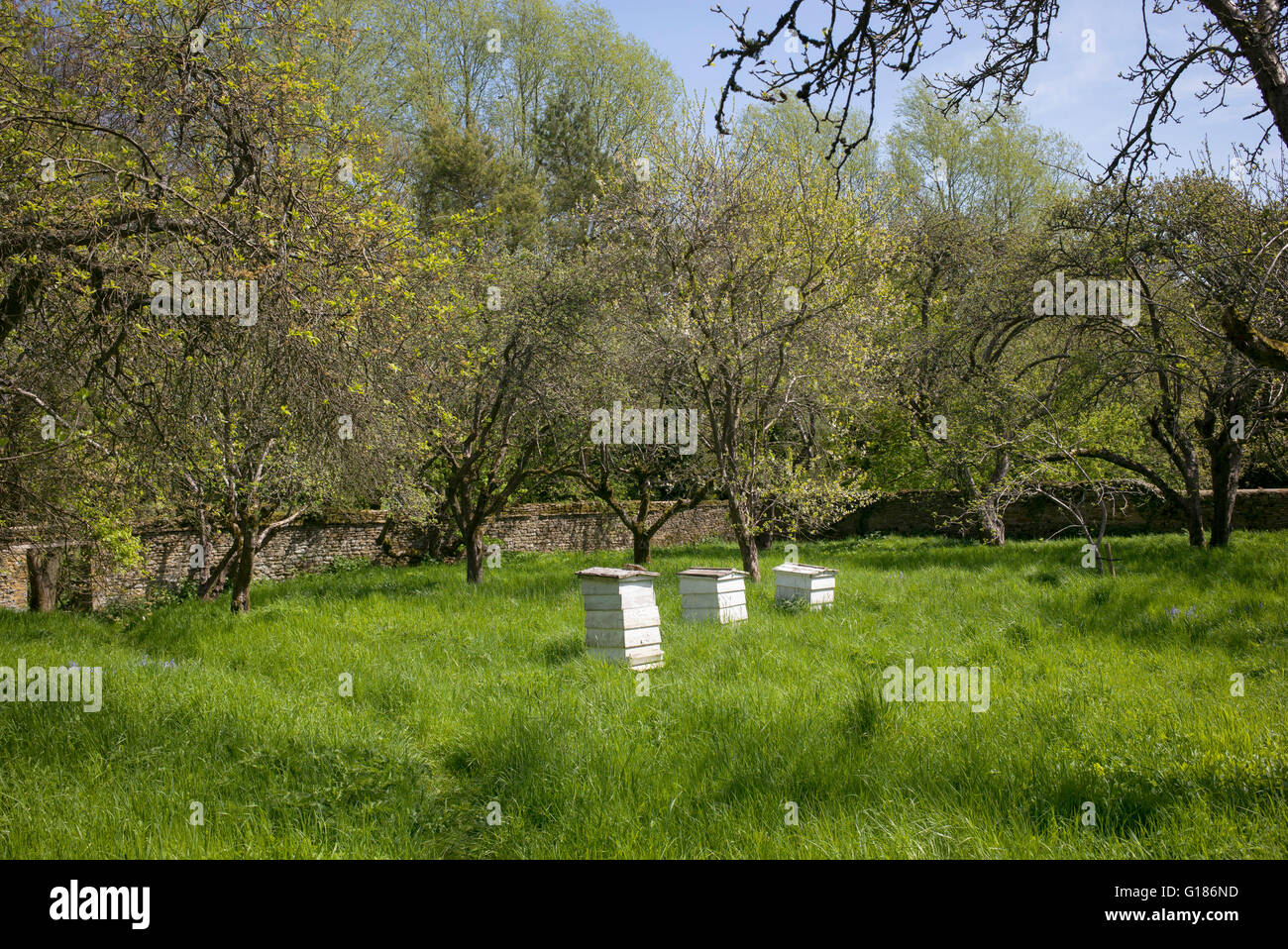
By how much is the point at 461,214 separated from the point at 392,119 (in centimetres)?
1734

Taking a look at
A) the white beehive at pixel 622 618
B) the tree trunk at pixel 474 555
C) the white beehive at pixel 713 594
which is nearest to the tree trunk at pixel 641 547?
the tree trunk at pixel 474 555

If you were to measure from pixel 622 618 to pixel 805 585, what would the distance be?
402 cm

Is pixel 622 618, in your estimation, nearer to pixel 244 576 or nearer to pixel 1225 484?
pixel 244 576

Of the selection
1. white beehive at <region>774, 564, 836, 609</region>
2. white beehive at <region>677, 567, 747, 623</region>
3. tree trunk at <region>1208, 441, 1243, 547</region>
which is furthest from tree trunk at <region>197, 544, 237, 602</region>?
tree trunk at <region>1208, 441, 1243, 547</region>

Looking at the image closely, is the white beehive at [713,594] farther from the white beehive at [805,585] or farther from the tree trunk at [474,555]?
the tree trunk at [474,555]

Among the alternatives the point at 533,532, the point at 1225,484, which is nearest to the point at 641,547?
the point at 533,532

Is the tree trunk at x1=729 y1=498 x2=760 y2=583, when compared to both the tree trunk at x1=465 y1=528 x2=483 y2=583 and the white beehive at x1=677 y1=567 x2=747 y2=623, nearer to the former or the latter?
the white beehive at x1=677 y1=567 x2=747 y2=623

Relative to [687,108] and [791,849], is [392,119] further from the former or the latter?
[791,849]

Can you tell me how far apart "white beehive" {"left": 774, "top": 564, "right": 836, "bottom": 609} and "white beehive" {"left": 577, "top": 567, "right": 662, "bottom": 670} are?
→ 11.2ft

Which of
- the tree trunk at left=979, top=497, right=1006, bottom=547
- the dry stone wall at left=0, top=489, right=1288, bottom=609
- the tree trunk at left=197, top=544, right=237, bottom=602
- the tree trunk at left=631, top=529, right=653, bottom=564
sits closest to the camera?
the tree trunk at left=197, top=544, right=237, bottom=602

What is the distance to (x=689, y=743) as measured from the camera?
Answer: 18.6 ft

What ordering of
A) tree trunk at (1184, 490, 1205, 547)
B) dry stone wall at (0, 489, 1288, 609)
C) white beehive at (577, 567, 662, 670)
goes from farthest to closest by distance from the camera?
dry stone wall at (0, 489, 1288, 609) < tree trunk at (1184, 490, 1205, 547) < white beehive at (577, 567, 662, 670)

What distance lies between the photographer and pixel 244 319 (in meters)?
5.37

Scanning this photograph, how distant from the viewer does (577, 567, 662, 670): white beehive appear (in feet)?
26.8
